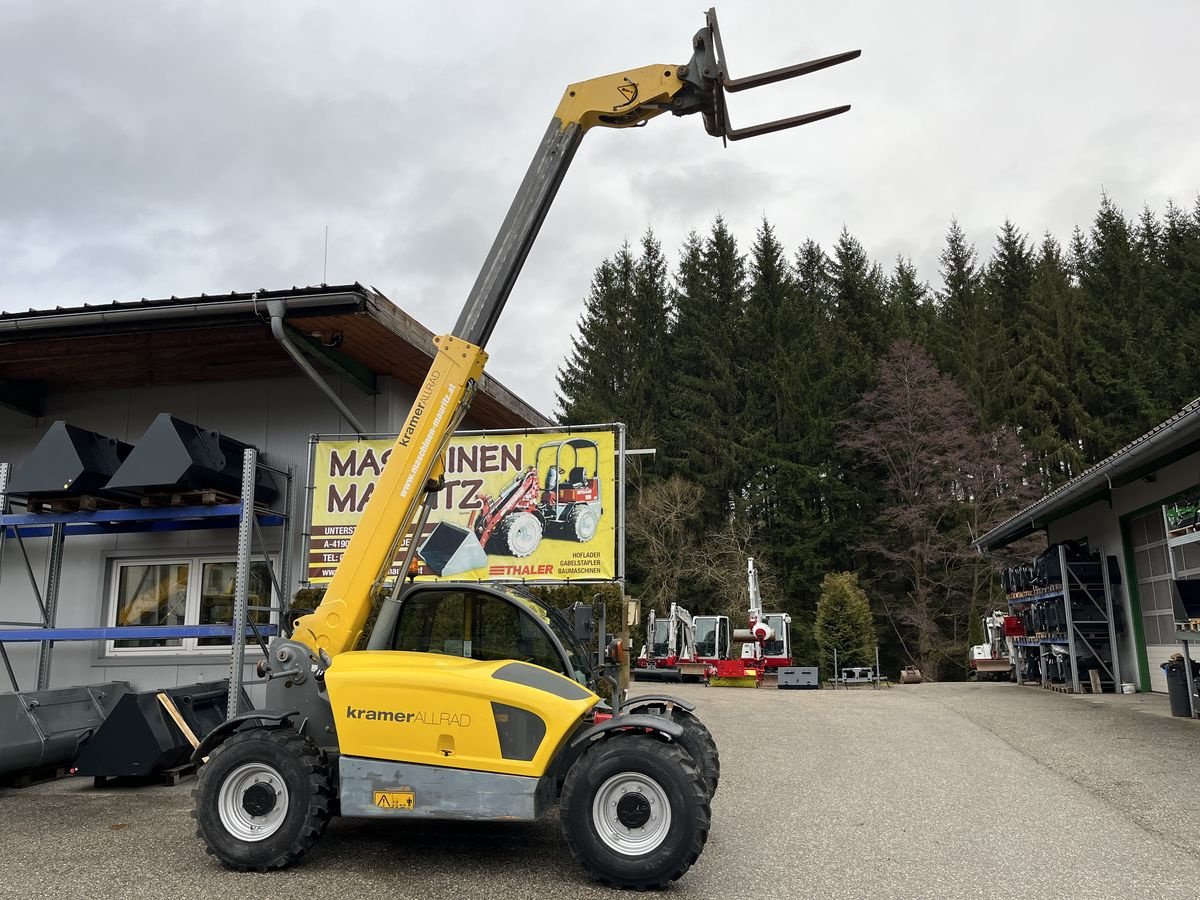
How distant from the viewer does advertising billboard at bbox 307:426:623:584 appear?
31.5 ft

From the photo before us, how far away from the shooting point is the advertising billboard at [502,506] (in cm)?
959

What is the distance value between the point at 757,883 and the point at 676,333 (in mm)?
38703

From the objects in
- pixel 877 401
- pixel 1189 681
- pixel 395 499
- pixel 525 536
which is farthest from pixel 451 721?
pixel 877 401

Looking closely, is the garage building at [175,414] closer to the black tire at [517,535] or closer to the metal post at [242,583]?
the metal post at [242,583]

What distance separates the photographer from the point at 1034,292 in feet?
123

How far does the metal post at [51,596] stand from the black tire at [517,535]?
14.9 ft

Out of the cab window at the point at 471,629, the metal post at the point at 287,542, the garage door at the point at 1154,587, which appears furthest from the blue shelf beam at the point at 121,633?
the garage door at the point at 1154,587

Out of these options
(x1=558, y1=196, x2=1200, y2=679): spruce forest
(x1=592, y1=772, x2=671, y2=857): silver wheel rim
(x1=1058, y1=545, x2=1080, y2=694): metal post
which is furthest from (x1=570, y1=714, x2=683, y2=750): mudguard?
(x1=558, y1=196, x2=1200, y2=679): spruce forest

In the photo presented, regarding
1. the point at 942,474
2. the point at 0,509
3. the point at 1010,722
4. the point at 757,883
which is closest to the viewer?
the point at 757,883

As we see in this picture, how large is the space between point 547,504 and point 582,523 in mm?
448

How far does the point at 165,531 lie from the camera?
9.92 metres

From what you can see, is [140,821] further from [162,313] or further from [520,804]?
[162,313]

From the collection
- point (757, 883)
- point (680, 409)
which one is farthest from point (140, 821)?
point (680, 409)

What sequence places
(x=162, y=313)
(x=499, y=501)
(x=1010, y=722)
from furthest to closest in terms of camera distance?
(x=1010, y=722), (x=499, y=501), (x=162, y=313)
